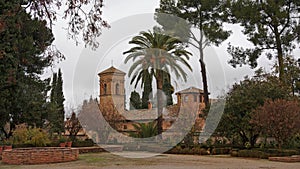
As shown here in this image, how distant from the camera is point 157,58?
2852 cm

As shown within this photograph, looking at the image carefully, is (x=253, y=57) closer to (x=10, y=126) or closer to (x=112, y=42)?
(x=112, y=42)

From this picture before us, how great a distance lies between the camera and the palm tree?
28547 mm

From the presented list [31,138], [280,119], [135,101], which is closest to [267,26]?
[280,119]

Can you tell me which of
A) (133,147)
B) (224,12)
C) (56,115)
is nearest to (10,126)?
(56,115)

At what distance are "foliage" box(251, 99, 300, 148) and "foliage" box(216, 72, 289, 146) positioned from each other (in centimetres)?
296

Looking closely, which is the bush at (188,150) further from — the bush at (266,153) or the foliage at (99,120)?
the foliage at (99,120)

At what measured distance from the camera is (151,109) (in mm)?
46625

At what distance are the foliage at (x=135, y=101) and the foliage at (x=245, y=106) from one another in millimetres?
23471

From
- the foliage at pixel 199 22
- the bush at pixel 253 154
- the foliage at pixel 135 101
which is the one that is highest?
the foliage at pixel 199 22

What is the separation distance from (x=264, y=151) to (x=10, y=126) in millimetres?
17632

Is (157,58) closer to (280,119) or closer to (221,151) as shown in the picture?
(221,151)

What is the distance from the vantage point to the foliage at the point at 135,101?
47.4 meters

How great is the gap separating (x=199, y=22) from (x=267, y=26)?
5030 millimetres

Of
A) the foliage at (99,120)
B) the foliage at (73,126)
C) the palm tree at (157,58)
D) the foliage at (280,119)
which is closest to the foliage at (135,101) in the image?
the foliage at (99,120)
